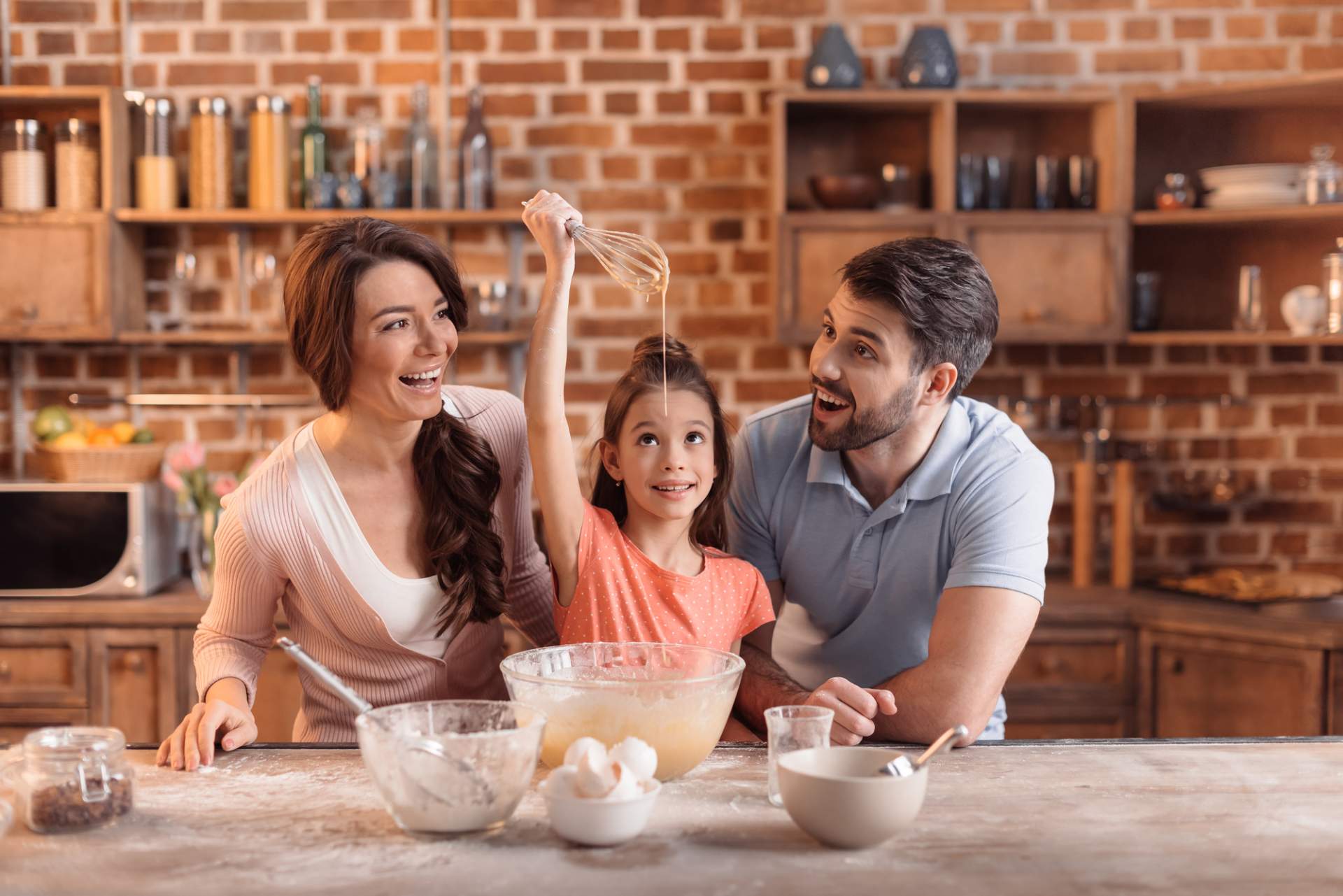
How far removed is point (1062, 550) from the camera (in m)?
3.37

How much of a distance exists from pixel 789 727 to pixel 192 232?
8.90ft

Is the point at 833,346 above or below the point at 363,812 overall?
above

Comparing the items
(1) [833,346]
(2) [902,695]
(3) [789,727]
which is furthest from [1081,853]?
(1) [833,346]

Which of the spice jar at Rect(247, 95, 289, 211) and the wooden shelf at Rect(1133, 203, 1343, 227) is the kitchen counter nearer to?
the wooden shelf at Rect(1133, 203, 1343, 227)

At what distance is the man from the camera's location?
177 centimetres

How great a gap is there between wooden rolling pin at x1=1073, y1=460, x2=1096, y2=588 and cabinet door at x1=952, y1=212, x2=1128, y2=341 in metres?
0.35

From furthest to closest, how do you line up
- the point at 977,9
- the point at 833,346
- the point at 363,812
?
1. the point at 977,9
2. the point at 833,346
3. the point at 363,812

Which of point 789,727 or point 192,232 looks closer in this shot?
point 789,727

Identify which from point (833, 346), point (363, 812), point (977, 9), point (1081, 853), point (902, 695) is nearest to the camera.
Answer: point (1081, 853)

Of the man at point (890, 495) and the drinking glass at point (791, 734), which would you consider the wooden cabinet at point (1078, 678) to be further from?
the drinking glass at point (791, 734)

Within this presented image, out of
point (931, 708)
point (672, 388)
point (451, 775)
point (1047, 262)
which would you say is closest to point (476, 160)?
point (1047, 262)

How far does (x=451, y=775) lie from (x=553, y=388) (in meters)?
0.61

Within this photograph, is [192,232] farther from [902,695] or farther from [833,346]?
[902,695]

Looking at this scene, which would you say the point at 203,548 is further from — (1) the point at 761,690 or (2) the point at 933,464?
(2) the point at 933,464
